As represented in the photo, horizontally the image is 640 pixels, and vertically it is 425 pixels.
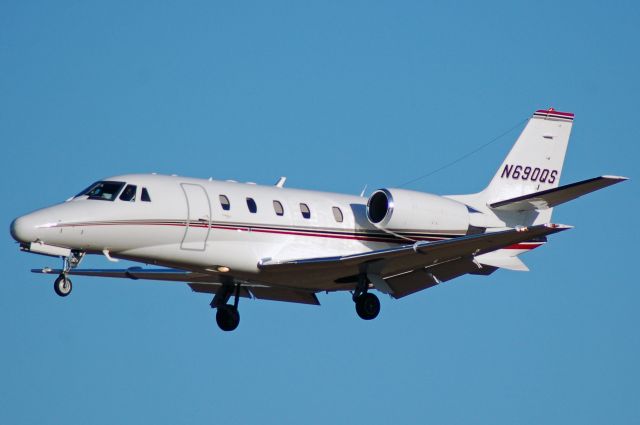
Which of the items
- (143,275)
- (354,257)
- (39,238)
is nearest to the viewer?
(39,238)

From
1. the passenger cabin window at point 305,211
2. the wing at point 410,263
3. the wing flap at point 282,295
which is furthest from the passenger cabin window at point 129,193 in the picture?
the wing flap at point 282,295

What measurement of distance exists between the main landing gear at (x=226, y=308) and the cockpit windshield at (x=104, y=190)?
4598 millimetres

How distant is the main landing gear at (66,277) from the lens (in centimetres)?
2662

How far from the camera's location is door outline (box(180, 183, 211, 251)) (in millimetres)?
28094

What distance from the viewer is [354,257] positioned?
1131 inches

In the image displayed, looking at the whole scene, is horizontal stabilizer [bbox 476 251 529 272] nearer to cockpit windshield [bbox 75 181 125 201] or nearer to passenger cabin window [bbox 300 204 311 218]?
passenger cabin window [bbox 300 204 311 218]

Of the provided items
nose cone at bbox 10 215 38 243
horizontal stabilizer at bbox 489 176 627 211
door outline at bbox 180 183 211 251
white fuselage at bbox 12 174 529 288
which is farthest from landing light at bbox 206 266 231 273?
horizontal stabilizer at bbox 489 176 627 211

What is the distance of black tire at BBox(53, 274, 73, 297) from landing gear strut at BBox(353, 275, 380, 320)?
6.65m

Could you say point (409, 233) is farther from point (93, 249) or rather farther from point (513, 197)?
point (93, 249)

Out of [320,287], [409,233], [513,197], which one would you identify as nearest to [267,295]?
[320,287]

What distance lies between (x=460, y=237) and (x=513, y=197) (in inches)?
194

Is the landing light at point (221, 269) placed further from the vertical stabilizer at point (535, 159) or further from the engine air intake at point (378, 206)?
the vertical stabilizer at point (535, 159)

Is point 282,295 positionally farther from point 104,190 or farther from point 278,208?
point 104,190

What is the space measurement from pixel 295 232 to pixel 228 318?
312 centimetres
